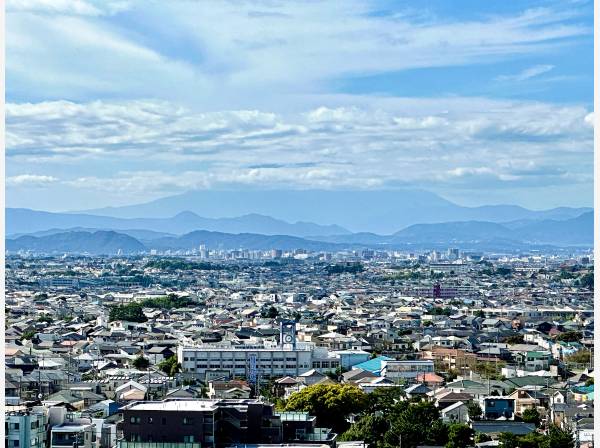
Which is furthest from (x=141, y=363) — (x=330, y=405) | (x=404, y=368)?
(x=330, y=405)

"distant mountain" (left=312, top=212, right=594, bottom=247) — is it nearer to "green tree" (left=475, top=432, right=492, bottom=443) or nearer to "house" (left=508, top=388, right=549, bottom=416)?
"house" (left=508, top=388, right=549, bottom=416)

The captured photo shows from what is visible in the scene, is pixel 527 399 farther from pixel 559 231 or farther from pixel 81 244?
pixel 559 231

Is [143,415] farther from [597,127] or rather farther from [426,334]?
[426,334]

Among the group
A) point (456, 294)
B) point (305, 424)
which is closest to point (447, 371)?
point (305, 424)

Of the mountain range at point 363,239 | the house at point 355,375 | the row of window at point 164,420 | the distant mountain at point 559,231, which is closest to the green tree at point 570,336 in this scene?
the house at point 355,375

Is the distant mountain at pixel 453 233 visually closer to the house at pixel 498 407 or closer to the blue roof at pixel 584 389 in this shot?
the blue roof at pixel 584 389

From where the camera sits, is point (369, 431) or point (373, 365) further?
point (373, 365)
